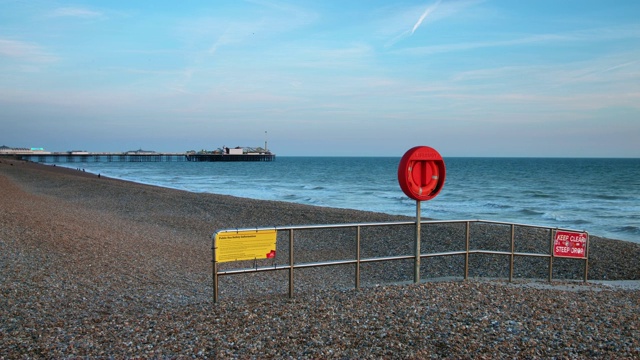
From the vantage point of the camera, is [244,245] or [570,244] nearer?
[244,245]

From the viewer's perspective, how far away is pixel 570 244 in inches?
344

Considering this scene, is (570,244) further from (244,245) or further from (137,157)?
(137,157)

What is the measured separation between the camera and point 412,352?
461 cm

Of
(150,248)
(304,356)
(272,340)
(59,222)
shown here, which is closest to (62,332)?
(272,340)

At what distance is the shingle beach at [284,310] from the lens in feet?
15.7

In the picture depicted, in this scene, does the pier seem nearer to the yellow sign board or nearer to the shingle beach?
the shingle beach

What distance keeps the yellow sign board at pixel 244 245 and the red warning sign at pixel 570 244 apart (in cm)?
486

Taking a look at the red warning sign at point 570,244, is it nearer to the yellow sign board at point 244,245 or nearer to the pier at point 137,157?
the yellow sign board at point 244,245

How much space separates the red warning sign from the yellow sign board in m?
4.86

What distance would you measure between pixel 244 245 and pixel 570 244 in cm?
559

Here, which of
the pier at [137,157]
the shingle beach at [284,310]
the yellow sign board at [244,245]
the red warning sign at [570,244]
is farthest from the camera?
the pier at [137,157]

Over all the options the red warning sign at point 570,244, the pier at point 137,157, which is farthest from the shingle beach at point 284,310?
the pier at point 137,157

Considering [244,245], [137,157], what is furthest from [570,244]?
[137,157]

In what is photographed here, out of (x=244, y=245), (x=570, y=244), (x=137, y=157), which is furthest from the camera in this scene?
(x=137, y=157)
